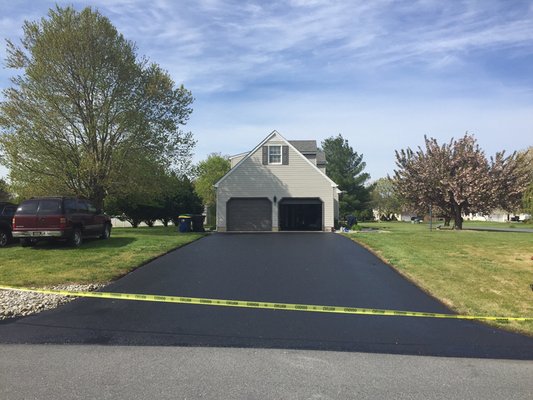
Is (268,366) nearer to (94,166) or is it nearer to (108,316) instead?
(108,316)

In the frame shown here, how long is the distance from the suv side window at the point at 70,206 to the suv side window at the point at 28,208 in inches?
35.7

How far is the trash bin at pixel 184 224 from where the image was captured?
2660cm

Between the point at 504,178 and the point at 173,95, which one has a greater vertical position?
the point at 173,95

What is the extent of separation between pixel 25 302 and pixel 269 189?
23333 mm

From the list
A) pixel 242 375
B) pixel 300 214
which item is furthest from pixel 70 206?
pixel 300 214

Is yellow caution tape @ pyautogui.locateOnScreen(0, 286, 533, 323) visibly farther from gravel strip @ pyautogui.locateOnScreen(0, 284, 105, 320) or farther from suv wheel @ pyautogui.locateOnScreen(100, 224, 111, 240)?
suv wheel @ pyautogui.locateOnScreen(100, 224, 111, 240)

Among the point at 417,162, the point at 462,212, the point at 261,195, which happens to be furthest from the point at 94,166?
the point at 462,212

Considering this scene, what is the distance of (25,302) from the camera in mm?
8367

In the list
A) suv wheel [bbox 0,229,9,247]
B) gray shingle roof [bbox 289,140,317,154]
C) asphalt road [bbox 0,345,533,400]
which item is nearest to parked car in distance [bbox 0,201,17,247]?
suv wheel [bbox 0,229,9,247]

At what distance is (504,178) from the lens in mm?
30844

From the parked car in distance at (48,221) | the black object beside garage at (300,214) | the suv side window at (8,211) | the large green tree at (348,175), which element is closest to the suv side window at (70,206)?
the parked car in distance at (48,221)

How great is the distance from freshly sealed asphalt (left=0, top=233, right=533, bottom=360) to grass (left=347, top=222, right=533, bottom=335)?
537mm

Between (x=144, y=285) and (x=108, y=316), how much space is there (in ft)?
9.08

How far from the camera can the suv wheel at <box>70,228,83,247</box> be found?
16225 millimetres
